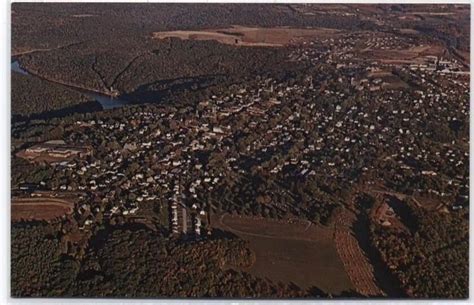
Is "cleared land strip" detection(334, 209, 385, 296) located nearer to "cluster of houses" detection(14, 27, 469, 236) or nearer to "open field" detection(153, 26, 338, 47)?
"cluster of houses" detection(14, 27, 469, 236)

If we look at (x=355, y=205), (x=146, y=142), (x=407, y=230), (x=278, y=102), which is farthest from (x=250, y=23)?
(x=407, y=230)

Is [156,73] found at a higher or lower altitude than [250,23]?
lower

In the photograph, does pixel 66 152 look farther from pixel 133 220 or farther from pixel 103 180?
pixel 133 220

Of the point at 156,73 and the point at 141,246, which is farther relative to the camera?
the point at 156,73

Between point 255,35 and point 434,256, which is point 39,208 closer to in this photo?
point 255,35

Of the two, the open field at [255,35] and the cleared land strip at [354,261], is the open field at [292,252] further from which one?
the open field at [255,35]

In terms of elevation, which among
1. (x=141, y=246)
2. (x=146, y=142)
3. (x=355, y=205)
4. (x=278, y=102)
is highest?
(x=278, y=102)

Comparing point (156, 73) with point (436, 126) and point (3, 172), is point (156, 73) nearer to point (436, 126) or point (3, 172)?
point (3, 172)

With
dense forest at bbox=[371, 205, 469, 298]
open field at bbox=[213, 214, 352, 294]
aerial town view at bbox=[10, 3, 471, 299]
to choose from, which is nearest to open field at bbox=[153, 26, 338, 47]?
aerial town view at bbox=[10, 3, 471, 299]
